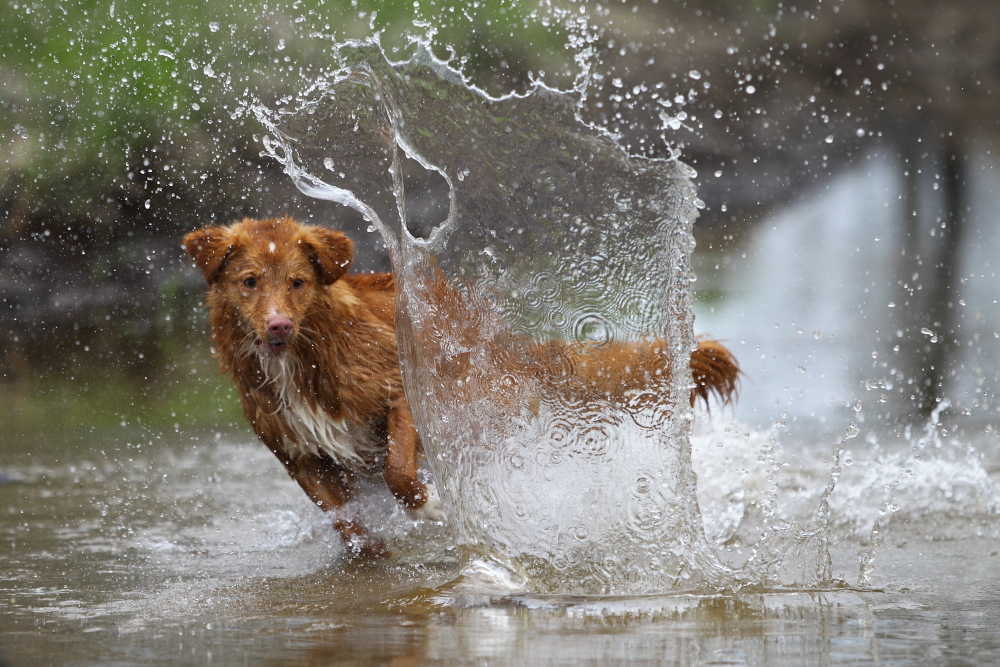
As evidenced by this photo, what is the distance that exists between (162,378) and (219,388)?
A: 86 cm

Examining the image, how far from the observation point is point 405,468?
3.89 meters

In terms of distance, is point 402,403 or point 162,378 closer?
point 402,403

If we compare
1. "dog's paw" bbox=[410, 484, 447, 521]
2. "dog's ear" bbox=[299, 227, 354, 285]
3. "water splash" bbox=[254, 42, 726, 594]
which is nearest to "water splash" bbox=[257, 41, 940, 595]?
"water splash" bbox=[254, 42, 726, 594]

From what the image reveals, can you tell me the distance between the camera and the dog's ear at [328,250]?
3.88m

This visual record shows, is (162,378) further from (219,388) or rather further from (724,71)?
(724,71)

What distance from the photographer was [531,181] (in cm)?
411

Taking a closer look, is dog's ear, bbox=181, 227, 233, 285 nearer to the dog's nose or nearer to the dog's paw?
the dog's nose

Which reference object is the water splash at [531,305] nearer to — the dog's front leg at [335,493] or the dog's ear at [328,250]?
the dog's ear at [328,250]

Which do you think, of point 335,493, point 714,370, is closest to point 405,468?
point 335,493

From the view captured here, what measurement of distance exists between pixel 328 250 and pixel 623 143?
27.9 feet

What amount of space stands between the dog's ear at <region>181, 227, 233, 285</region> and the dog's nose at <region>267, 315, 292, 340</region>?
0.38 meters

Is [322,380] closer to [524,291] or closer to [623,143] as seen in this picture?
[524,291]

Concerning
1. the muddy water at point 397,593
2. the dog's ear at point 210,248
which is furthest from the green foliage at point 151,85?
the dog's ear at point 210,248

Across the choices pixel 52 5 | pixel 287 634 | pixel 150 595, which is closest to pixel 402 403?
pixel 150 595
